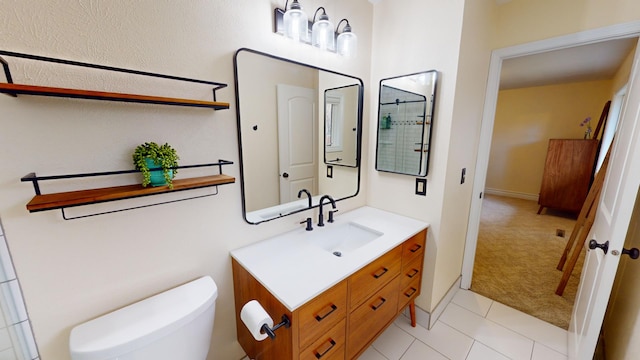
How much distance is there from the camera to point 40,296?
86 cm

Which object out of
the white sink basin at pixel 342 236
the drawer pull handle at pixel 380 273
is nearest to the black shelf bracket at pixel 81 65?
the white sink basin at pixel 342 236

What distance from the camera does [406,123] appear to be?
70.7 inches

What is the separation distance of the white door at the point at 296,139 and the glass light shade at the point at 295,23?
28 cm

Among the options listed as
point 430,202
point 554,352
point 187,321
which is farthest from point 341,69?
point 554,352

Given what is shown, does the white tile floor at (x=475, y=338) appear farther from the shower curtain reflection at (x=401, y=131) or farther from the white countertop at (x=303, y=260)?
the shower curtain reflection at (x=401, y=131)

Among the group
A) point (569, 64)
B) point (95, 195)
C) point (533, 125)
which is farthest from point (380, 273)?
point (533, 125)

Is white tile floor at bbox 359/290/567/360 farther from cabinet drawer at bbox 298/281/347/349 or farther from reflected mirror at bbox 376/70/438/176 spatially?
reflected mirror at bbox 376/70/438/176

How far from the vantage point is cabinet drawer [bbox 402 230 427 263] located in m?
1.57

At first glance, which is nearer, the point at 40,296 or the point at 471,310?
the point at 40,296

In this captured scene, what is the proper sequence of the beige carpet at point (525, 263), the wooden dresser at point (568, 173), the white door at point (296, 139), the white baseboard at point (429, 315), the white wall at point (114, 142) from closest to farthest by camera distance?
the white wall at point (114, 142) → the white door at point (296, 139) → the white baseboard at point (429, 315) → the beige carpet at point (525, 263) → the wooden dresser at point (568, 173)

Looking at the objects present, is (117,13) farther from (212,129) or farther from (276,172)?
(276,172)

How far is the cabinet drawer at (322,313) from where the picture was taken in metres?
0.98

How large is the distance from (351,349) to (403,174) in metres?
1.21

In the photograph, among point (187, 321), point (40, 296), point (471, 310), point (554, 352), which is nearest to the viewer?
point (40, 296)
